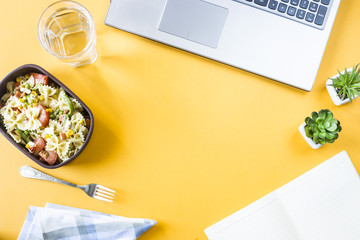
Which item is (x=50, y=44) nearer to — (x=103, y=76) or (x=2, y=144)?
(x=103, y=76)

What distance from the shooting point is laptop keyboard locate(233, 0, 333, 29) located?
0.70 m

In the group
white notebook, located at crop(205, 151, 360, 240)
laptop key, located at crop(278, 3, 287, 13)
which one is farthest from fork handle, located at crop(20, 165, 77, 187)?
laptop key, located at crop(278, 3, 287, 13)

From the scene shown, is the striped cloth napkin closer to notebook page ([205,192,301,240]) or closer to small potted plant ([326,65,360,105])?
notebook page ([205,192,301,240])

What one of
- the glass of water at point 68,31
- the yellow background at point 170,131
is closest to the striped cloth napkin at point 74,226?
the yellow background at point 170,131

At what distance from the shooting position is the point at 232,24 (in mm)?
716

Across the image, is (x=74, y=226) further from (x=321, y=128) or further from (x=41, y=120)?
(x=321, y=128)

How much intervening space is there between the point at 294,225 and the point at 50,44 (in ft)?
2.36

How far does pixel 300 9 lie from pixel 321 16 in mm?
52

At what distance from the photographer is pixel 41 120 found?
26.5 inches

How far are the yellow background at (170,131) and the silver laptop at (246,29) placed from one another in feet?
0.12

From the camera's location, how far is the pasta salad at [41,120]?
66 cm

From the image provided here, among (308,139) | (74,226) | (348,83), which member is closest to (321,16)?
(348,83)

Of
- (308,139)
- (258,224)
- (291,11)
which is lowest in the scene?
(258,224)

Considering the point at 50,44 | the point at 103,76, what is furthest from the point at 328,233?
the point at 50,44
